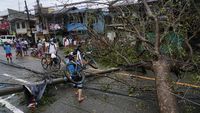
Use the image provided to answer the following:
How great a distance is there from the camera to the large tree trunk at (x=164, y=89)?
510 centimetres

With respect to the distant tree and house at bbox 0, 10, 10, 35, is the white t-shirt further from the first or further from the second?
house at bbox 0, 10, 10, 35

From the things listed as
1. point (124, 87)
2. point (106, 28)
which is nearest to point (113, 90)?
point (124, 87)

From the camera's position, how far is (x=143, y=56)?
9.04 meters

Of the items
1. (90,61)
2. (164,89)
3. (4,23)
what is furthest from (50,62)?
(4,23)

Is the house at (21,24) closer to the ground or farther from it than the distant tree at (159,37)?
closer to the ground

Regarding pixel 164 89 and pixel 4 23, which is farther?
pixel 4 23

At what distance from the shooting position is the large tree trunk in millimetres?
5098

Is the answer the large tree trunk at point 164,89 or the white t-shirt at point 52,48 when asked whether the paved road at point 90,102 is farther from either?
the white t-shirt at point 52,48

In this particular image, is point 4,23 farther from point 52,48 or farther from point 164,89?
point 164,89

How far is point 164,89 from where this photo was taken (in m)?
5.39

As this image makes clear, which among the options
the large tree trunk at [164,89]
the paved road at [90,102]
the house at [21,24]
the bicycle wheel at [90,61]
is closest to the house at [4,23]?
the house at [21,24]

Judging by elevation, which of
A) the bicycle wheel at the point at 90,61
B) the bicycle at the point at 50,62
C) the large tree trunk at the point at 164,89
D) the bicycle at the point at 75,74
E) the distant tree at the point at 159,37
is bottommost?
the bicycle at the point at 50,62

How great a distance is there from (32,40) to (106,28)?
30.8m

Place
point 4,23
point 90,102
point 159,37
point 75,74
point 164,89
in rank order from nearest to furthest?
point 164,89, point 159,37, point 90,102, point 75,74, point 4,23
